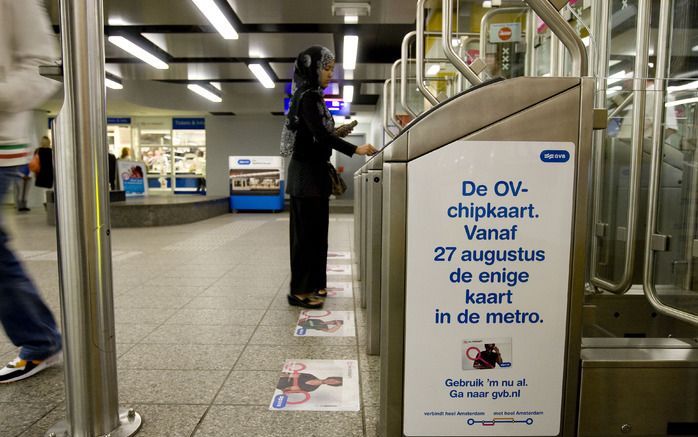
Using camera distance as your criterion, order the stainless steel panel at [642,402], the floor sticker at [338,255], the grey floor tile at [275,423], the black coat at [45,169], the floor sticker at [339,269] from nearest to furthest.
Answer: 1. the stainless steel panel at [642,402]
2. the grey floor tile at [275,423]
3. the floor sticker at [339,269]
4. the floor sticker at [338,255]
5. the black coat at [45,169]

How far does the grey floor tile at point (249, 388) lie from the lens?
1673 mm

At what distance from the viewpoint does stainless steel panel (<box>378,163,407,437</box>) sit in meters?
1.15

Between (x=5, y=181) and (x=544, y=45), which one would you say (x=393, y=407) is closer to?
(x=5, y=181)

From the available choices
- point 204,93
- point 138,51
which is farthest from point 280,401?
point 204,93

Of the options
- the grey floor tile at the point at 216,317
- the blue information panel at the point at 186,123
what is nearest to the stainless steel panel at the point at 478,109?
the grey floor tile at the point at 216,317

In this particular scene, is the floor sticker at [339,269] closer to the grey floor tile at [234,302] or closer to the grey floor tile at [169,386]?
the grey floor tile at [234,302]

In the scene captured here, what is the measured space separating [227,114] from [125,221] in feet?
30.6

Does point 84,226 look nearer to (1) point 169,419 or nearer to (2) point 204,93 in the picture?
(1) point 169,419

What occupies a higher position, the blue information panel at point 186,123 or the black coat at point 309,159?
the blue information panel at point 186,123

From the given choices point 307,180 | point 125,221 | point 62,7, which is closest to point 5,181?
point 62,7

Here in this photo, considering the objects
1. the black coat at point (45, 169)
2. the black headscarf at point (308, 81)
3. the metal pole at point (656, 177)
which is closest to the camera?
the metal pole at point (656, 177)

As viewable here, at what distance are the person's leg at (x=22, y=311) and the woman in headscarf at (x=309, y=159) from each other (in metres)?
1.35

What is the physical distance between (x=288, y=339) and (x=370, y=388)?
696mm

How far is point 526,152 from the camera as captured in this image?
1143mm
